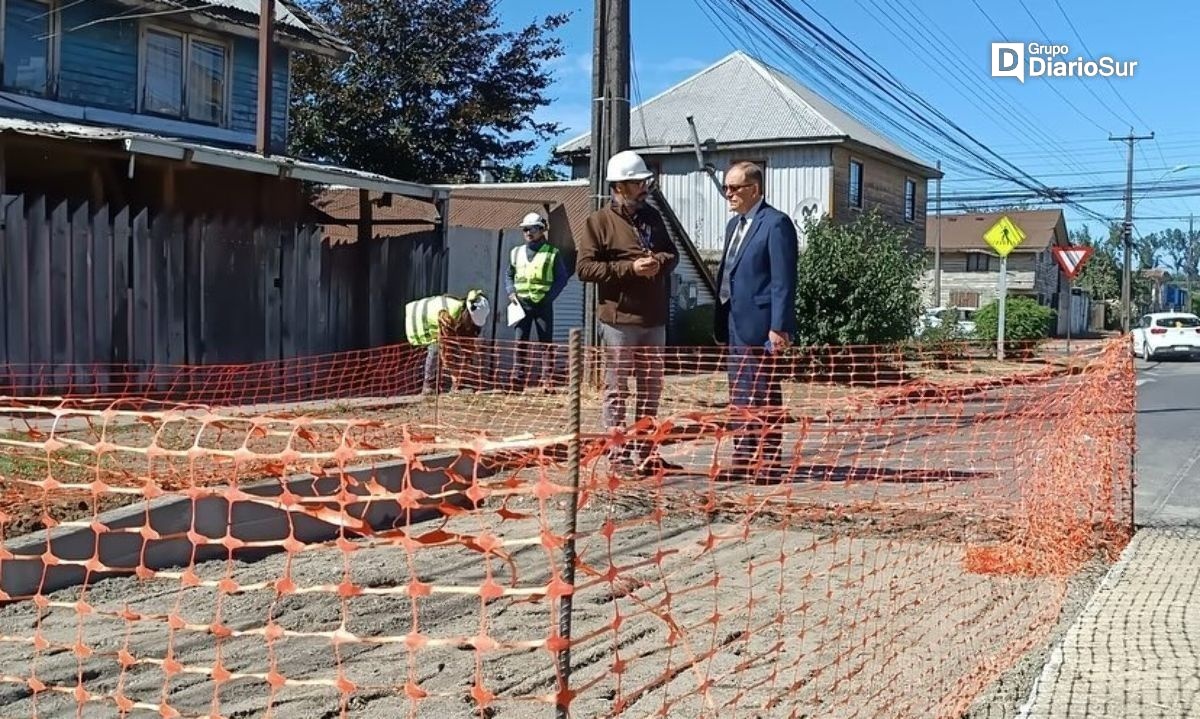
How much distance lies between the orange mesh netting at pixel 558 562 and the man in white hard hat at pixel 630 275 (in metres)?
0.07

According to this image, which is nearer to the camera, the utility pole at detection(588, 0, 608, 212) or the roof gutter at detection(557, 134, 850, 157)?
the utility pole at detection(588, 0, 608, 212)

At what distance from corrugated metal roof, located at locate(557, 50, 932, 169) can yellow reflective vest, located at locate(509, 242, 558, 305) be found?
70.3ft

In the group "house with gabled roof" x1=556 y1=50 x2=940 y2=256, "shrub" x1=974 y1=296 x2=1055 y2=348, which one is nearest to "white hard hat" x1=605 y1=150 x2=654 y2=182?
"house with gabled roof" x1=556 y1=50 x2=940 y2=256

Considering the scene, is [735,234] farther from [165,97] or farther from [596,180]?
[165,97]

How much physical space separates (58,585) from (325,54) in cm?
1669

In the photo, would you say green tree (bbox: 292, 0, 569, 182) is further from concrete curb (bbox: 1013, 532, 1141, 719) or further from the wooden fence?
concrete curb (bbox: 1013, 532, 1141, 719)

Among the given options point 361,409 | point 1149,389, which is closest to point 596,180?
point 361,409

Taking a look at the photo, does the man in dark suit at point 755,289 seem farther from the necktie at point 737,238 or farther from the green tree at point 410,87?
the green tree at point 410,87

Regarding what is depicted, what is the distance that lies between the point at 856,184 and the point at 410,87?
43.2ft

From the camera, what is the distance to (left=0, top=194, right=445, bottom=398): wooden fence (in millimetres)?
10008

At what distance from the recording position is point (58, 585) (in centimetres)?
467

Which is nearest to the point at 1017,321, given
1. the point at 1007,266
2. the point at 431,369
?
the point at 1007,266

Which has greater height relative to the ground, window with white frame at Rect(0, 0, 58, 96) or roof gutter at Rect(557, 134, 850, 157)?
roof gutter at Rect(557, 134, 850, 157)

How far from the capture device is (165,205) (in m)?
14.6
